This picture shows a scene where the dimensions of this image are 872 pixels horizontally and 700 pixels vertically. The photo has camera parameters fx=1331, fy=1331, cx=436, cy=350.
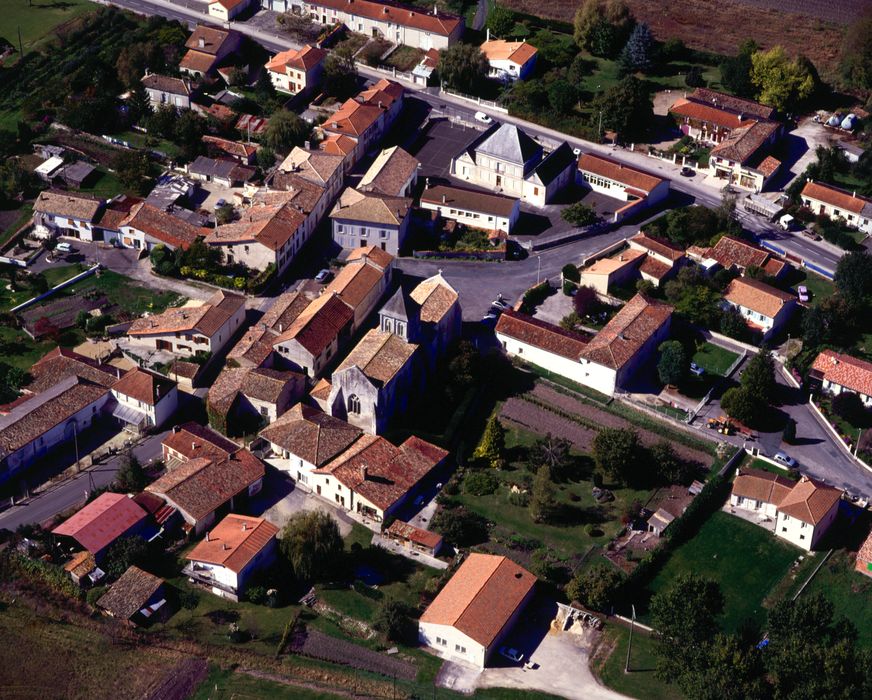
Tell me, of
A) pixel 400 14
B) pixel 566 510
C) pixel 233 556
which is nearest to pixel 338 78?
pixel 400 14

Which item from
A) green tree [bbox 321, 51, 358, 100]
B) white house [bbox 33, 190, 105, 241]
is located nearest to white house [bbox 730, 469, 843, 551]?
white house [bbox 33, 190, 105, 241]

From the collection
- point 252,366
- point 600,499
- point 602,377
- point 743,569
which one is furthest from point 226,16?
point 743,569

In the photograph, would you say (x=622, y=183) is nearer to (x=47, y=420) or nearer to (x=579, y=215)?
(x=579, y=215)

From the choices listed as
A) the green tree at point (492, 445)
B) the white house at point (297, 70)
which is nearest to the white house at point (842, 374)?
the green tree at point (492, 445)

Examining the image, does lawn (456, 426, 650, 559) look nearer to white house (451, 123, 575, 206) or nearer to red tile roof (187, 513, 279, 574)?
red tile roof (187, 513, 279, 574)

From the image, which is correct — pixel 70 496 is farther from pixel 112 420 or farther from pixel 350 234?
pixel 350 234

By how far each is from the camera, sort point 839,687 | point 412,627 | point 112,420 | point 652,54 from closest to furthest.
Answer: point 839,687 → point 412,627 → point 112,420 → point 652,54

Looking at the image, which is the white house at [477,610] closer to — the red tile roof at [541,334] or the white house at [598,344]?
the white house at [598,344]
